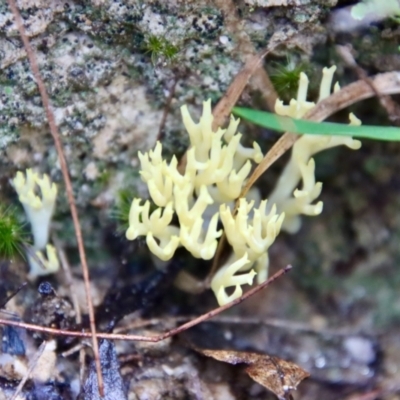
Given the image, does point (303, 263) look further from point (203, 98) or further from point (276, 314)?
point (203, 98)

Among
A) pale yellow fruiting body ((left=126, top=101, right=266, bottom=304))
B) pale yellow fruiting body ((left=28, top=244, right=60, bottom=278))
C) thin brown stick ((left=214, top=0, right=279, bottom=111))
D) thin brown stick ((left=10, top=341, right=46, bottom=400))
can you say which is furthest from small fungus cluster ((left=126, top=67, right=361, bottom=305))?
thin brown stick ((left=10, top=341, right=46, bottom=400))

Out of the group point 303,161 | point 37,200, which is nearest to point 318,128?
point 303,161

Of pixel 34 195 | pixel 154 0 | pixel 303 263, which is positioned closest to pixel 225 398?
pixel 303 263

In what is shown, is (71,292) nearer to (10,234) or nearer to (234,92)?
(10,234)

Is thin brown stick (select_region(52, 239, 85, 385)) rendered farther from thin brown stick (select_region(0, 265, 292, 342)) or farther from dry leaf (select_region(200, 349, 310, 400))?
dry leaf (select_region(200, 349, 310, 400))

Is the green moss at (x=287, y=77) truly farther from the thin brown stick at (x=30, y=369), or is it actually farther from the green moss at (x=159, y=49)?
the thin brown stick at (x=30, y=369)
